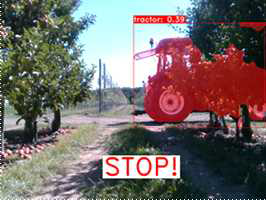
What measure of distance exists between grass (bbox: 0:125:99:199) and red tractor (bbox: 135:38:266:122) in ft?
6.15

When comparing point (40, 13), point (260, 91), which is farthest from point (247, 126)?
point (40, 13)

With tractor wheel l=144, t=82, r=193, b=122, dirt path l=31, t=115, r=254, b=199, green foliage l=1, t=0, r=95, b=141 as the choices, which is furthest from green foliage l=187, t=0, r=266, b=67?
green foliage l=1, t=0, r=95, b=141

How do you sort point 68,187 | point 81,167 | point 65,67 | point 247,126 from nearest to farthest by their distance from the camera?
point 68,187 → point 81,167 → point 247,126 → point 65,67

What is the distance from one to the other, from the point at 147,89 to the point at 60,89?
9.77 feet

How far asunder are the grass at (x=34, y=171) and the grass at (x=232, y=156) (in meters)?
2.18

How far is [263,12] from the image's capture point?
4688 millimetres

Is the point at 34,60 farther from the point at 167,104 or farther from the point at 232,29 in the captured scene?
the point at 232,29

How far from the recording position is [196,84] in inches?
183

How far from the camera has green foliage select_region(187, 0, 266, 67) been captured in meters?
4.84

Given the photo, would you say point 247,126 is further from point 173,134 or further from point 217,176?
point 217,176

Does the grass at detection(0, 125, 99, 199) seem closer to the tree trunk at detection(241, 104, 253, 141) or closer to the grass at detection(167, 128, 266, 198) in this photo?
the grass at detection(167, 128, 266, 198)

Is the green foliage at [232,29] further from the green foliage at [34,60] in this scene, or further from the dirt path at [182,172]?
the green foliage at [34,60]

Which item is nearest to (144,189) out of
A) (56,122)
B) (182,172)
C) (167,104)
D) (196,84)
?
(182,172)

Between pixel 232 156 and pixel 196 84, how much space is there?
4.84ft
